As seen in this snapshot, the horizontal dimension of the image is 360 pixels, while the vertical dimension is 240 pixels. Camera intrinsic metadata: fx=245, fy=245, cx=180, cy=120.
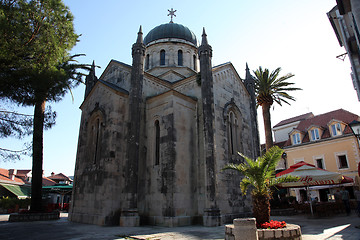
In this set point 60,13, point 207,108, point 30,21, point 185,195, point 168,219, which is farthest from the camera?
point 207,108

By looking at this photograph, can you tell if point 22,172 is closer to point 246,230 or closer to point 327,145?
point 327,145

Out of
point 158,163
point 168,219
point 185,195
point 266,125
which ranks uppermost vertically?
point 266,125

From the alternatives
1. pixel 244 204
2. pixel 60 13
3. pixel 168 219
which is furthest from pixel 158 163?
pixel 60 13

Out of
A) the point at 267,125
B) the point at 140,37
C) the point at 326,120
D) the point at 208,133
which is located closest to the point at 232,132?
the point at 208,133

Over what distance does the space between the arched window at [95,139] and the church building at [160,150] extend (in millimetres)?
74

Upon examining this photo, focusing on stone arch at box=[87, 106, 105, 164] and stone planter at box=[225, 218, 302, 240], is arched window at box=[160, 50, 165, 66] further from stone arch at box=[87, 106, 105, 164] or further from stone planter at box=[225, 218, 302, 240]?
stone planter at box=[225, 218, 302, 240]

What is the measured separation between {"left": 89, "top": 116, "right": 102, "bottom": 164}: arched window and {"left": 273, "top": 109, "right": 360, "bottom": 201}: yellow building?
73.5ft

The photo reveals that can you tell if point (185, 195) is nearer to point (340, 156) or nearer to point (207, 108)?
point (207, 108)

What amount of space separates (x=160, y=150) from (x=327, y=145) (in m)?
24.5

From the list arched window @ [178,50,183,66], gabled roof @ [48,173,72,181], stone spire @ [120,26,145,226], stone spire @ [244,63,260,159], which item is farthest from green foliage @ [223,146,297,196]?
gabled roof @ [48,173,72,181]

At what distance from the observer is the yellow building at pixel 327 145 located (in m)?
27.4

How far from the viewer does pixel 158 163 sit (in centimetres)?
1430

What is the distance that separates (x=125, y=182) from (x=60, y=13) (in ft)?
28.1

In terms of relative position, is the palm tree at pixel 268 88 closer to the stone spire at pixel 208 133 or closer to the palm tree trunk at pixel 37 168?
the stone spire at pixel 208 133
